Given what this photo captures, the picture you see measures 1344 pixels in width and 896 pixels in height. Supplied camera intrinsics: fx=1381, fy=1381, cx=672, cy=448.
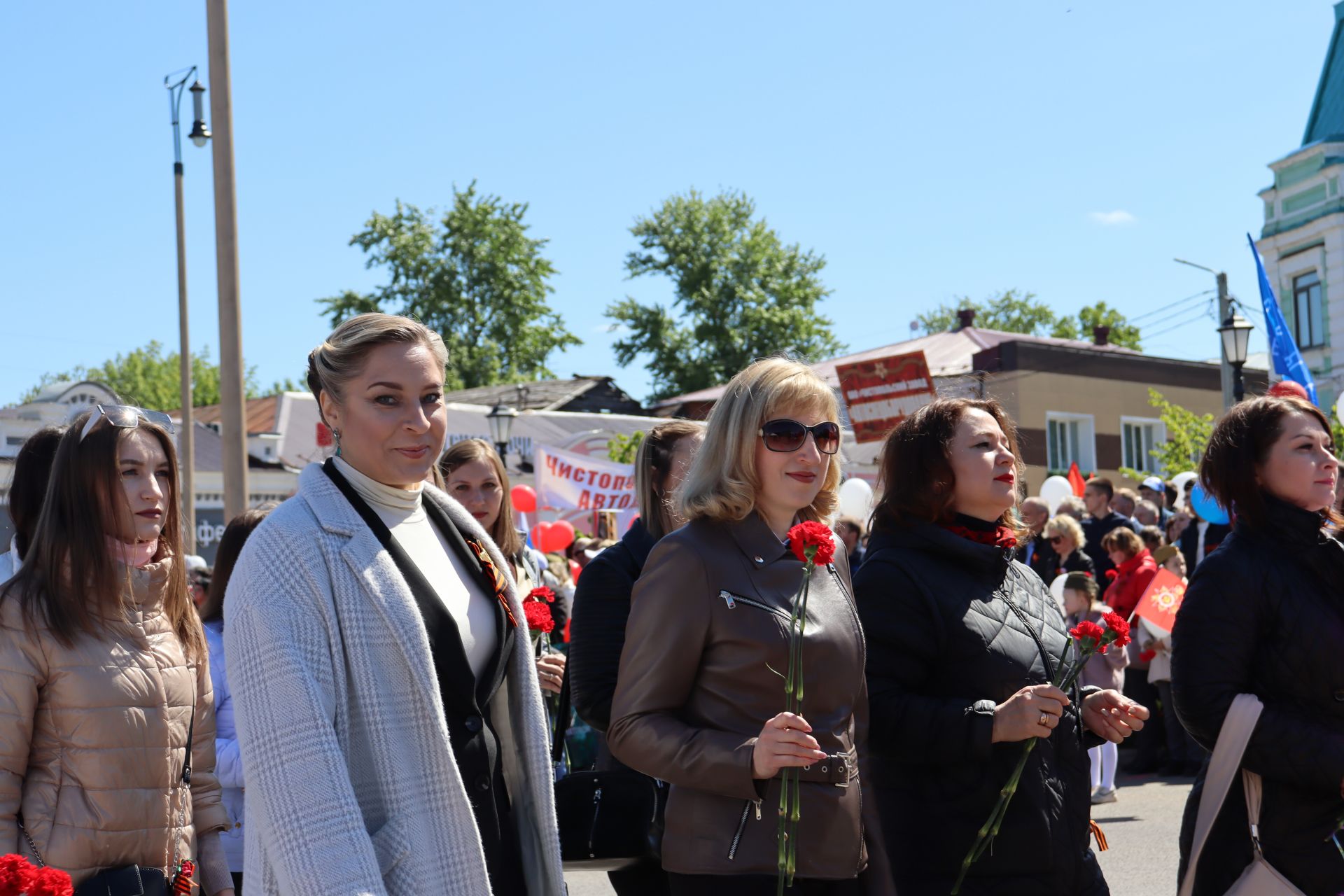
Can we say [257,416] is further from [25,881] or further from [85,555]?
[25,881]

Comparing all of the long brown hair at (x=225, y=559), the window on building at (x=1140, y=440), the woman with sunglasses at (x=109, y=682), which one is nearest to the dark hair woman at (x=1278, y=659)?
the woman with sunglasses at (x=109, y=682)

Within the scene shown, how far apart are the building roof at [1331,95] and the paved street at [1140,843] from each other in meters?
26.4

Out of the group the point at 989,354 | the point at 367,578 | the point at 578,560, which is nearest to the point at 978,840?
the point at 367,578

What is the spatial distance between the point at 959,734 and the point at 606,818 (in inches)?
46.7

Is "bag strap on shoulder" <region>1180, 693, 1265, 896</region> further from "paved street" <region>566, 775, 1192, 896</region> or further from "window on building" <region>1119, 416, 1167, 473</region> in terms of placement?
"window on building" <region>1119, 416, 1167, 473</region>

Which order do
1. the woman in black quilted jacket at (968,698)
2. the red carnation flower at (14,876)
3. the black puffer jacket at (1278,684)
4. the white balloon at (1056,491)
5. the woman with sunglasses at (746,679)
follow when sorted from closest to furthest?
the red carnation flower at (14,876) → the woman with sunglasses at (746,679) → the woman in black quilted jacket at (968,698) → the black puffer jacket at (1278,684) → the white balloon at (1056,491)

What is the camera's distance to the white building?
97.5 feet

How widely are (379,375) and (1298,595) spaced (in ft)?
8.48

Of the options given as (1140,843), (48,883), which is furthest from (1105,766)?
(48,883)

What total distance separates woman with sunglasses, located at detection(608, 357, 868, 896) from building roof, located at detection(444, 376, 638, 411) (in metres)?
38.2

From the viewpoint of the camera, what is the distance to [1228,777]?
3723mm

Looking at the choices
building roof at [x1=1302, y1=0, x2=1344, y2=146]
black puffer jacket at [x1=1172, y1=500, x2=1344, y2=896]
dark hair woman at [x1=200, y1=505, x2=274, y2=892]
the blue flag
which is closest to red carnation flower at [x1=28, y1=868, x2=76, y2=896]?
dark hair woman at [x1=200, y1=505, x2=274, y2=892]

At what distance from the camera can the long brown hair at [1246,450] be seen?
4.03 meters

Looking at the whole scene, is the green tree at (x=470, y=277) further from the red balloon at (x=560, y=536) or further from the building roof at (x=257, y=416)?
the red balloon at (x=560, y=536)
